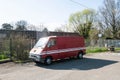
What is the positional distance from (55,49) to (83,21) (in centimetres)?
5395

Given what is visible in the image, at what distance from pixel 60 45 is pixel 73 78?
22.5 feet

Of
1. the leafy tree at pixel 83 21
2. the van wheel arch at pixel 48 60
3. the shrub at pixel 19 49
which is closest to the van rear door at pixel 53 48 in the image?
the van wheel arch at pixel 48 60

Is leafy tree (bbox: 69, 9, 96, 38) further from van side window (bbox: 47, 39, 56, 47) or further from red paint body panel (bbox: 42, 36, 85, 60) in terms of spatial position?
van side window (bbox: 47, 39, 56, 47)

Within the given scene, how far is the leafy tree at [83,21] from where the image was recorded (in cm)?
6750

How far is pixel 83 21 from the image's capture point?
2734 inches

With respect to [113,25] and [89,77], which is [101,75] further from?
[113,25]

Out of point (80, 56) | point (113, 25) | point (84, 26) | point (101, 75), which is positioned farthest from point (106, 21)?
point (101, 75)

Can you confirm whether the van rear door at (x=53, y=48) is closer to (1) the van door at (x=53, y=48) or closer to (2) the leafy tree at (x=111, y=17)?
(1) the van door at (x=53, y=48)

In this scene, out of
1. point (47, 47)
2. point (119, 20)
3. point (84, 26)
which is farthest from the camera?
point (84, 26)

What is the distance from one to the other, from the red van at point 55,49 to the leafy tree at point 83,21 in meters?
48.1

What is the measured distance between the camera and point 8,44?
19.0 m

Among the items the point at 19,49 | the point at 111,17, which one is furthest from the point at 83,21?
the point at 19,49

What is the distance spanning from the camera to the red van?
1568 centimetres

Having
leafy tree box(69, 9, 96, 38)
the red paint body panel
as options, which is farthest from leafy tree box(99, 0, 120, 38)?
the red paint body panel
